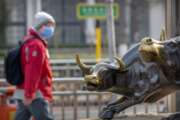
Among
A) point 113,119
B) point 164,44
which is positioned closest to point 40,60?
point 113,119

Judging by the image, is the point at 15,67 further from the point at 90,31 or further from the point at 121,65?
the point at 90,31

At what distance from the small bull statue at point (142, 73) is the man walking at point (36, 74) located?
1502 mm

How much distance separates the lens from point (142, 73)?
6297mm

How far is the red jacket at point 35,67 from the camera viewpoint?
7.85m

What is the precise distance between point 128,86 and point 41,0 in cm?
3807

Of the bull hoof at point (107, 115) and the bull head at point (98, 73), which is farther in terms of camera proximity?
the bull hoof at point (107, 115)

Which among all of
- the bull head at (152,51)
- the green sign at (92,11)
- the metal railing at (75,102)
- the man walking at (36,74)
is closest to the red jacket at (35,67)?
the man walking at (36,74)

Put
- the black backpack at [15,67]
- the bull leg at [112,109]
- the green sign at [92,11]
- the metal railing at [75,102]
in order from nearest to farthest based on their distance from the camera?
1. the bull leg at [112,109]
2. the black backpack at [15,67]
3. the metal railing at [75,102]
4. the green sign at [92,11]

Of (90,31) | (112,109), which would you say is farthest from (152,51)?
(90,31)

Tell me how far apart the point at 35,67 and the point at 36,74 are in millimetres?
75

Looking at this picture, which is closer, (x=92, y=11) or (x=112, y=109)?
(x=112, y=109)

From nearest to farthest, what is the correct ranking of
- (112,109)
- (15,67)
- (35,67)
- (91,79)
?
(91,79) → (112,109) → (35,67) → (15,67)

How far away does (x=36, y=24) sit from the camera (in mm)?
8195

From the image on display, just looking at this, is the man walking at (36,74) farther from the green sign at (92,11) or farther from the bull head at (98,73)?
the green sign at (92,11)
